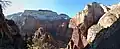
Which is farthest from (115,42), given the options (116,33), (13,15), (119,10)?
(13,15)

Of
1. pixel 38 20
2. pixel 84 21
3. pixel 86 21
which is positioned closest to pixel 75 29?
pixel 84 21

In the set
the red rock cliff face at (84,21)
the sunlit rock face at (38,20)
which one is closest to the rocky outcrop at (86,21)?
the red rock cliff face at (84,21)

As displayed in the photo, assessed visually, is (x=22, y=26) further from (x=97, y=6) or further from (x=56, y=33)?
(x=97, y=6)

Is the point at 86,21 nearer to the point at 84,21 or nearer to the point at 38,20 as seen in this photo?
the point at 84,21

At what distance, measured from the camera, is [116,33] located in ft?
53.8

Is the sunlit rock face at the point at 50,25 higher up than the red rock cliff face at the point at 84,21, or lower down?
lower down

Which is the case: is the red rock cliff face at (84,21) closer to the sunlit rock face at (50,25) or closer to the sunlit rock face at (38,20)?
the sunlit rock face at (50,25)

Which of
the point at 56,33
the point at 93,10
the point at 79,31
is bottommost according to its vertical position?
the point at 56,33

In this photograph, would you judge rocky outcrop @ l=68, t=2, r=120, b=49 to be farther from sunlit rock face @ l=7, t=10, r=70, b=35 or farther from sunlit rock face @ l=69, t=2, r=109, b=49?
sunlit rock face @ l=7, t=10, r=70, b=35

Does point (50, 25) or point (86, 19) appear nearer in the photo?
point (86, 19)

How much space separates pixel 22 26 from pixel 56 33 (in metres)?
15.0

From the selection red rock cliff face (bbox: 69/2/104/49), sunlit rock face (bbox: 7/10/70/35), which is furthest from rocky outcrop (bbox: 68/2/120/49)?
sunlit rock face (bbox: 7/10/70/35)

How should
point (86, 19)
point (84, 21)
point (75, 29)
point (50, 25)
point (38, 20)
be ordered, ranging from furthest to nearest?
point (50, 25) → point (38, 20) → point (75, 29) → point (84, 21) → point (86, 19)

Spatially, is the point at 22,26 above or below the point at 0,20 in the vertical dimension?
below
